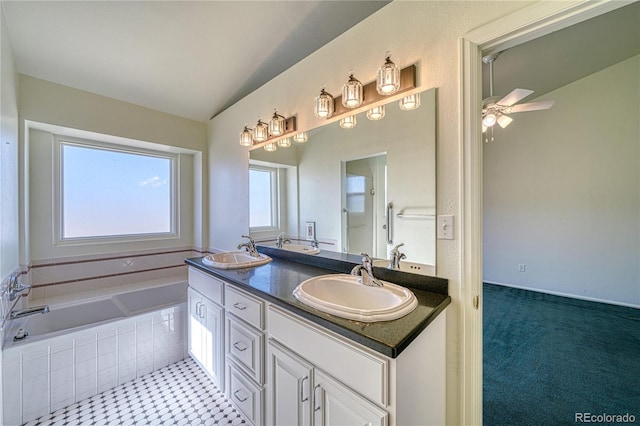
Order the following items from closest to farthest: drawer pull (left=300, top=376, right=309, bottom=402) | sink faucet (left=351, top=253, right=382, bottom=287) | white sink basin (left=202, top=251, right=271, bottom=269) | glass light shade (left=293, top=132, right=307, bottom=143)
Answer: drawer pull (left=300, top=376, right=309, bottom=402)
sink faucet (left=351, top=253, right=382, bottom=287)
white sink basin (left=202, top=251, right=271, bottom=269)
glass light shade (left=293, top=132, right=307, bottom=143)

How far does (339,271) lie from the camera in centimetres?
158

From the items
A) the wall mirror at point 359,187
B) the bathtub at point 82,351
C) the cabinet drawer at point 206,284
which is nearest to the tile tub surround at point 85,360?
the bathtub at point 82,351

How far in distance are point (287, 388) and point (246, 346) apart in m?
0.39

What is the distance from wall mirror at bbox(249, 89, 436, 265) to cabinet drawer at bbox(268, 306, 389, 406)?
1.99 ft

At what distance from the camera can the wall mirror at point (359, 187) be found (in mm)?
1234

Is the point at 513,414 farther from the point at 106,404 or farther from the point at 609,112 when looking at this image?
the point at 609,112

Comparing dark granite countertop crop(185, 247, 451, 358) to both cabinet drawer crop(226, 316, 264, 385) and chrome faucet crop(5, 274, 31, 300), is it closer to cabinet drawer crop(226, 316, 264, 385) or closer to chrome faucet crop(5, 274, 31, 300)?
cabinet drawer crop(226, 316, 264, 385)

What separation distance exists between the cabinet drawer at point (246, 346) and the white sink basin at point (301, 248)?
2.28 feet

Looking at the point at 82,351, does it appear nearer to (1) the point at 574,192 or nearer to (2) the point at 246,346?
(2) the point at 246,346

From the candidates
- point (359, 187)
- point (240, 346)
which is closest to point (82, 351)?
point (240, 346)

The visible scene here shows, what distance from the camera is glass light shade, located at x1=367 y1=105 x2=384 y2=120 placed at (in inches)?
55.8

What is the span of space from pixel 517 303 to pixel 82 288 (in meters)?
5.20

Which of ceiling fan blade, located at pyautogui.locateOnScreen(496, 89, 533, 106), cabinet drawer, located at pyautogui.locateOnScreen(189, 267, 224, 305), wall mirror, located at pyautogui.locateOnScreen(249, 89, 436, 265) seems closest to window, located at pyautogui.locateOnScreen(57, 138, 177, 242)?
cabinet drawer, located at pyautogui.locateOnScreen(189, 267, 224, 305)

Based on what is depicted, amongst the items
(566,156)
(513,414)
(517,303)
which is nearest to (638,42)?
(566,156)
